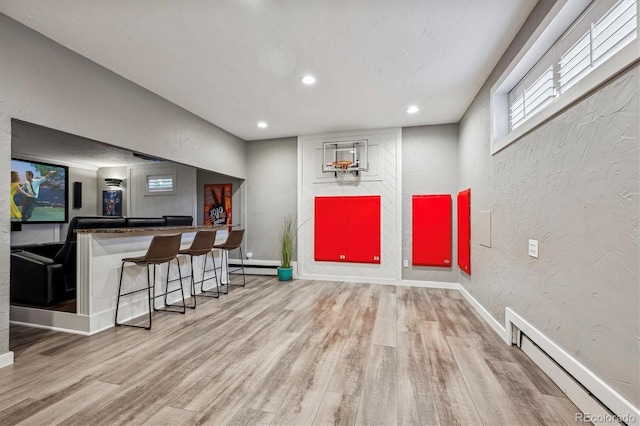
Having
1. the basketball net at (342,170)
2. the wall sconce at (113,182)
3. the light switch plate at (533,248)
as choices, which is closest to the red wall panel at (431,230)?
the basketball net at (342,170)

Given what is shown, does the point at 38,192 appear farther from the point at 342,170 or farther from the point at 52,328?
the point at 342,170

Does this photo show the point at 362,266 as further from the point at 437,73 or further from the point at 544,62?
the point at 544,62

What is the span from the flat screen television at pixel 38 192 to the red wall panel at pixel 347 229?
5569 mm

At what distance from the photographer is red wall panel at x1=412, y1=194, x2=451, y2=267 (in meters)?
4.87

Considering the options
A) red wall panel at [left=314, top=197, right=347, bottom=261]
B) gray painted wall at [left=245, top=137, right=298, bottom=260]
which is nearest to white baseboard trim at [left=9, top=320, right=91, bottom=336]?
gray painted wall at [left=245, top=137, right=298, bottom=260]

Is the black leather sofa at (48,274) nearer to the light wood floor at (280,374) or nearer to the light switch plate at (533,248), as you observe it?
the light wood floor at (280,374)

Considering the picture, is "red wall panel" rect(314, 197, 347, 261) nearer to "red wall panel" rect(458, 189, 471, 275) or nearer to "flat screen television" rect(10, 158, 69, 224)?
"red wall panel" rect(458, 189, 471, 275)

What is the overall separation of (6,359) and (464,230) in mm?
5313

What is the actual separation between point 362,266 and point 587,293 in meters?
3.79

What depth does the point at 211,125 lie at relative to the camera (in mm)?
4891

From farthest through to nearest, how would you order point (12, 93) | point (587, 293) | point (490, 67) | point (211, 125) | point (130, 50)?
1. point (211, 125)
2. point (490, 67)
3. point (130, 50)
4. point (12, 93)
5. point (587, 293)

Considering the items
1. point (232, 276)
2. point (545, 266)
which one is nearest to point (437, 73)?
point (545, 266)

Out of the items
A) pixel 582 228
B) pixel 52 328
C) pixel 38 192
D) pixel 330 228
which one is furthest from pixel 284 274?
pixel 38 192

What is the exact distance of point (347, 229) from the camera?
17.6ft
